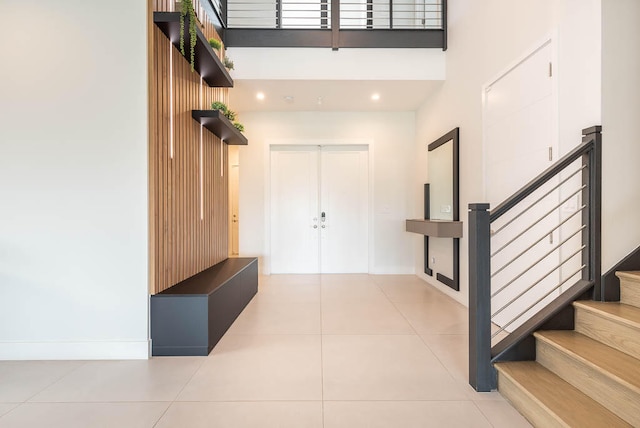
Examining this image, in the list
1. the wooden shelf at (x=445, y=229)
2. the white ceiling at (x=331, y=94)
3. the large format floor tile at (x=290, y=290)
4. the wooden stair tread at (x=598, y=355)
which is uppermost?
the white ceiling at (x=331, y=94)

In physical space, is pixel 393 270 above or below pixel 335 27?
below

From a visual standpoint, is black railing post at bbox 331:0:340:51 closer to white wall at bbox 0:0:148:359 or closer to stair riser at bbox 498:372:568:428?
white wall at bbox 0:0:148:359

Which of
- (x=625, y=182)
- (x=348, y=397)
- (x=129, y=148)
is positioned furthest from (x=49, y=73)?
(x=625, y=182)

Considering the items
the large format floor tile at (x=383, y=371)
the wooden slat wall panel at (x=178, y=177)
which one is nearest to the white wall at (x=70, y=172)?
the wooden slat wall panel at (x=178, y=177)

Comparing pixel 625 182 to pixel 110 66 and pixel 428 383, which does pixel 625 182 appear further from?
pixel 110 66

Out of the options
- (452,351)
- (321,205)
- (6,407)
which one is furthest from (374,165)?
(6,407)

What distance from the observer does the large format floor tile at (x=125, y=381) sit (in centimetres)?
223

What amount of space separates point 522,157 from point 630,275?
1.31m

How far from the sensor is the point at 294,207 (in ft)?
21.5

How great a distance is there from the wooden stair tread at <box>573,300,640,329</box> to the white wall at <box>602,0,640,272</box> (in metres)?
0.27

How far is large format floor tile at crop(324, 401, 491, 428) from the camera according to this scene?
1.93 m

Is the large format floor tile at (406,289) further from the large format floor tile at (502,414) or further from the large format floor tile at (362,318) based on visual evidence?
the large format floor tile at (502,414)

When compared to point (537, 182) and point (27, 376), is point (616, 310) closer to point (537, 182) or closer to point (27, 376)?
point (537, 182)

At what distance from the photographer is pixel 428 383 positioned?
2.38 meters
